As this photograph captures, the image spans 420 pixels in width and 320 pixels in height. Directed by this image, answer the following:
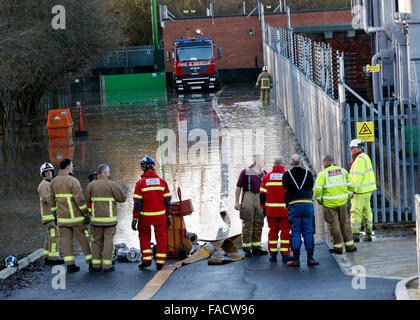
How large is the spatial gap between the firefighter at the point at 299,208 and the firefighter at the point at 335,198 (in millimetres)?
380

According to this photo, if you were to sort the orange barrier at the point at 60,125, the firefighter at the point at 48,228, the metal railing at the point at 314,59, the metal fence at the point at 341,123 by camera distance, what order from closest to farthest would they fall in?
the firefighter at the point at 48,228 → the metal fence at the point at 341,123 → the metal railing at the point at 314,59 → the orange barrier at the point at 60,125

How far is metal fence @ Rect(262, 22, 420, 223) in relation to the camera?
1385cm

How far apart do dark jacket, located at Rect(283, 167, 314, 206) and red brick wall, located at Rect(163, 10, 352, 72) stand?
1717 inches

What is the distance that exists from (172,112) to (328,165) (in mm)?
23976

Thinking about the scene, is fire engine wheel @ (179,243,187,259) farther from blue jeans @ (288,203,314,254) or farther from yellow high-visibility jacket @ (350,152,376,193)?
yellow high-visibility jacket @ (350,152,376,193)

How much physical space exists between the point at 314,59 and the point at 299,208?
10.4m

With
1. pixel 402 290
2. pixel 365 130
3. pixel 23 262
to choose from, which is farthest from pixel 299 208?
pixel 23 262

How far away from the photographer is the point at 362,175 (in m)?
12.4

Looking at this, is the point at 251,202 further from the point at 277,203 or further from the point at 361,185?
the point at 361,185

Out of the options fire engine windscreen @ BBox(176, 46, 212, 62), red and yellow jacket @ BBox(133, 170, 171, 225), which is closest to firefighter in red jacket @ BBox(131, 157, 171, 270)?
red and yellow jacket @ BBox(133, 170, 171, 225)

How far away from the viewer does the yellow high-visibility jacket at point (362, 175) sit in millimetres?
12391

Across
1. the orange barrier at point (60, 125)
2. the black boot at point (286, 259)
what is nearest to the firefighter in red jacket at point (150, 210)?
the black boot at point (286, 259)

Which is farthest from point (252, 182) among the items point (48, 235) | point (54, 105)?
point (54, 105)

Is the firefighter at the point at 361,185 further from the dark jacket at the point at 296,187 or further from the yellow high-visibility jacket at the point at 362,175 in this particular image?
the dark jacket at the point at 296,187
